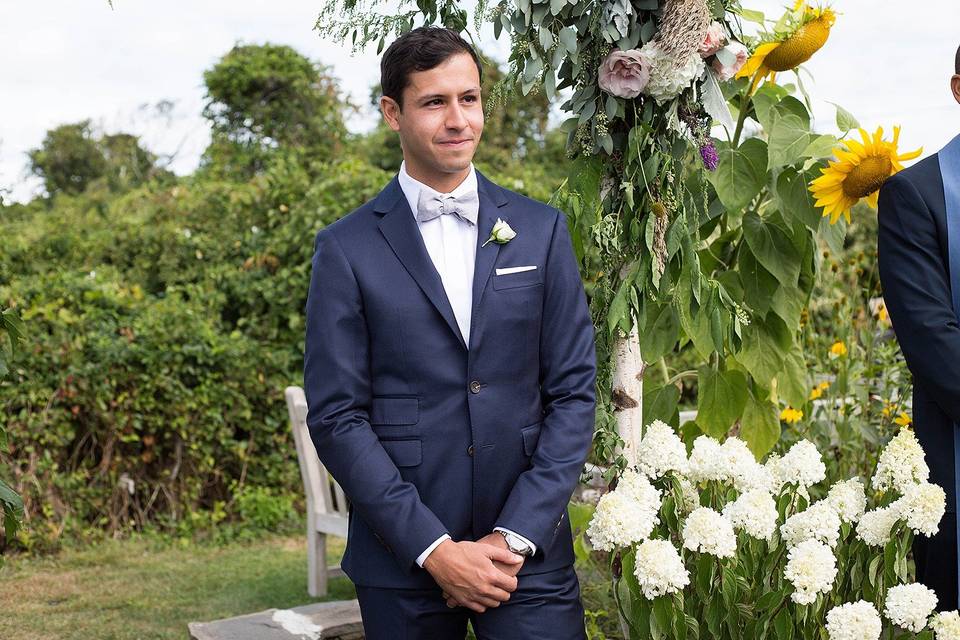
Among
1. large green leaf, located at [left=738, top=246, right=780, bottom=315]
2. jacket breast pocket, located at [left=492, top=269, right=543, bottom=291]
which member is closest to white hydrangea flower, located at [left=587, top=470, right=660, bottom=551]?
jacket breast pocket, located at [left=492, top=269, right=543, bottom=291]

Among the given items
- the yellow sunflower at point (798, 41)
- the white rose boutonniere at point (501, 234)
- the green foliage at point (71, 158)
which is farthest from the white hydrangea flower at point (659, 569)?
the green foliage at point (71, 158)

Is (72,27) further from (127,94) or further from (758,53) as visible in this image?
(758,53)

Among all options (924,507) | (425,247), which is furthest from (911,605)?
(425,247)

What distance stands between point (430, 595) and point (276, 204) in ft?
18.1

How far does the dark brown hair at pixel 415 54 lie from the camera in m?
1.95

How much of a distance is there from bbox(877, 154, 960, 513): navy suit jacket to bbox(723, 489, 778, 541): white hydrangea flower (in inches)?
13.9

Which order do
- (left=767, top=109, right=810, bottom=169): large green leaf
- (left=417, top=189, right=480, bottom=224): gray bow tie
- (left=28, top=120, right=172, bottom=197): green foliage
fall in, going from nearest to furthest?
(left=417, top=189, right=480, bottom=224): gray bow tie → (left=767, top=109, right=810, bottom=169): large green leaf → (left=28, top=120, right=172, bottom=197): green foliage

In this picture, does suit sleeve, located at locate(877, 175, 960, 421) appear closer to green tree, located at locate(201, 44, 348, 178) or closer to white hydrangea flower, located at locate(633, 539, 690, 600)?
white hydrangea flower, located at locate(633, 539, 690, 600)

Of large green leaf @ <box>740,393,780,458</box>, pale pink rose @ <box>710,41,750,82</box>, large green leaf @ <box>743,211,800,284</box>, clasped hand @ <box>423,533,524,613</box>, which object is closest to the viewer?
clasped hand @ <box>423,533,524,613</box>

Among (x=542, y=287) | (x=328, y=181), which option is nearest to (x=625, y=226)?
(x=542, y=287)

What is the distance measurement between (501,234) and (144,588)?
3536mm

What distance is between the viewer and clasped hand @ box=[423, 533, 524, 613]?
182 centimetres

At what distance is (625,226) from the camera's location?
247 cm

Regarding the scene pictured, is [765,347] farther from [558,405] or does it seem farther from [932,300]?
[558,405]
